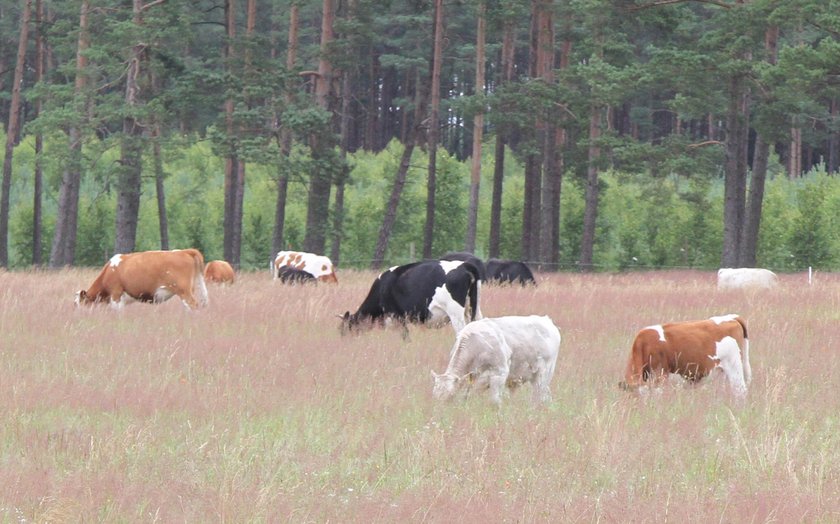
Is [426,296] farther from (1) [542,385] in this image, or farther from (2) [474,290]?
(1) [542,385]

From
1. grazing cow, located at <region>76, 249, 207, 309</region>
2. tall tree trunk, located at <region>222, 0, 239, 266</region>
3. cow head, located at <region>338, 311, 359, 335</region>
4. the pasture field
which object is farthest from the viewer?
tall tree trunk, located at <region>222, 0, 239, 266</region>

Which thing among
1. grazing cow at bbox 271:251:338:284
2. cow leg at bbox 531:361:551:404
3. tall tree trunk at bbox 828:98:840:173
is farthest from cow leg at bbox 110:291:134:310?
tall tree trunk at bbox 828:98:840:173

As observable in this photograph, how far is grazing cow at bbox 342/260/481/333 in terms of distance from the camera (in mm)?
Result: 15328

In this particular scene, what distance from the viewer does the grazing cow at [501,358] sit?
1055cm

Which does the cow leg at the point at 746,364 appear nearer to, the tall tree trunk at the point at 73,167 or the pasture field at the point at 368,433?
the pasture field at the point at 368,433

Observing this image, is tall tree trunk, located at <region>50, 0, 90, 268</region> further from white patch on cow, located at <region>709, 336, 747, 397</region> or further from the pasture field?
white patch on cow, located at <region>709, 336, 747, 397</region>

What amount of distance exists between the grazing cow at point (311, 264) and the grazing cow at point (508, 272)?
355 cm

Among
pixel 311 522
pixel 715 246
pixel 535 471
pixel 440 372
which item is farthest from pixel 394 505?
pixel 715 246

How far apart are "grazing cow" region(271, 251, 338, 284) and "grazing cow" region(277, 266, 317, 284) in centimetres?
28

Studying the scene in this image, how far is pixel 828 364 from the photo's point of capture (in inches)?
512

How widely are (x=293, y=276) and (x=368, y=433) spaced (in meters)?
18.3

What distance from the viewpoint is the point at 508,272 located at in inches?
1053

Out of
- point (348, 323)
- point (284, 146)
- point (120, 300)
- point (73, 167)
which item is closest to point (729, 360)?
point (348, 323)

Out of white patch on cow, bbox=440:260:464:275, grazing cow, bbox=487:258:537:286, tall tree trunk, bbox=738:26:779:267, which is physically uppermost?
tall tree trunk, bbox=738:26:779:267
